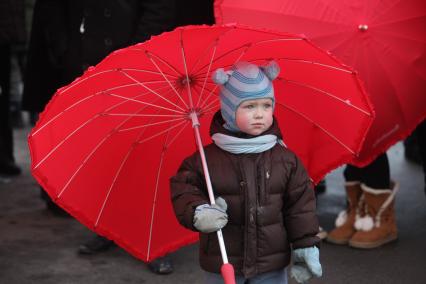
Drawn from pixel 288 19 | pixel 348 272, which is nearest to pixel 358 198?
pixel 348 272

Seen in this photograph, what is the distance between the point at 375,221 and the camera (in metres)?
4.93

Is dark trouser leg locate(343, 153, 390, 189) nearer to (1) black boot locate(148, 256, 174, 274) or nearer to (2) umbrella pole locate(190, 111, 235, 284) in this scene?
(1) black boot locate(148, 256, 174, 274)

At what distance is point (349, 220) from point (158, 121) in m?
2.18

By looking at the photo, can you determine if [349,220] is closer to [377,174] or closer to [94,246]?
[377,174]

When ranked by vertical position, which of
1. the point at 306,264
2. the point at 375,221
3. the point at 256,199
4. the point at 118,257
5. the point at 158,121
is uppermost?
the point at 158,121

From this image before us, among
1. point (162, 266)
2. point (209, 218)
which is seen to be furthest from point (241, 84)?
point (162, 266)

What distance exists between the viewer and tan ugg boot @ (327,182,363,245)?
4.97 m

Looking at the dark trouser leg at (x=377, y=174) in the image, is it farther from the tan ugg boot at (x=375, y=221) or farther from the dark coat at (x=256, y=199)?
the dark coat at (x=256, y=199)

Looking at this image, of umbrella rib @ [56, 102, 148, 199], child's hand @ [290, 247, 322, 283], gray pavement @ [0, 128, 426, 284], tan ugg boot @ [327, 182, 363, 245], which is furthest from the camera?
tan ugg boot @ [327, 182, 363, 245]

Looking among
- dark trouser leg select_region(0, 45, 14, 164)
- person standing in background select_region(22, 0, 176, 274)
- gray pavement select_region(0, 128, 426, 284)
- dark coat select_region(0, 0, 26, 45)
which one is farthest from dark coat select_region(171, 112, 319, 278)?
dark trouser leg select_region(0, 45, 14, 164)

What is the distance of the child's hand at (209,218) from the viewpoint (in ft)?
9.15

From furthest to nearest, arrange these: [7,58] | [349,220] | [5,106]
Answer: [5,106] → [7,58] → [349,220]

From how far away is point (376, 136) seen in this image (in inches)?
164

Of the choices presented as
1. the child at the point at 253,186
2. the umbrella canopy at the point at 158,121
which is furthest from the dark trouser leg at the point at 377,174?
the child at the point at 253,186
